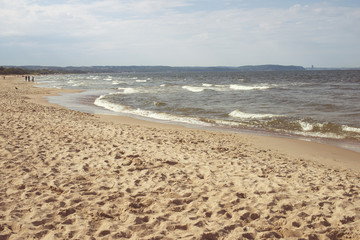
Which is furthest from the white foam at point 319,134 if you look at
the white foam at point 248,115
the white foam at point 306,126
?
the white foam at point 248,115

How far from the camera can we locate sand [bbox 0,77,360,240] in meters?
4.15

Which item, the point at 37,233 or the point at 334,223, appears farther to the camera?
the point at 334,223

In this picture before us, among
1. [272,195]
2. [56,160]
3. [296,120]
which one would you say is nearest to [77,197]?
[56,160]

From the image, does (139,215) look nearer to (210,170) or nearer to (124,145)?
(210,170)

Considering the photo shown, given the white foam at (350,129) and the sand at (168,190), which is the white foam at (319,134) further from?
the sand at (168,190)

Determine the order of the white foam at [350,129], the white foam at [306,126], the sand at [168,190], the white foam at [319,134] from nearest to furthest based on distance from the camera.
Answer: the sand at [168,190] → the white foam at [319,134] → the white foam at [350,129] → the white foam at [306,126]

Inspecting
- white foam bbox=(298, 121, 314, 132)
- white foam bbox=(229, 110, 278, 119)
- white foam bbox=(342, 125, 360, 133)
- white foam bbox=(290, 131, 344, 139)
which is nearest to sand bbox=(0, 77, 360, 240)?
white foam bbox=(290, 131, 344, 139)

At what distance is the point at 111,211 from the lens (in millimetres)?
4625

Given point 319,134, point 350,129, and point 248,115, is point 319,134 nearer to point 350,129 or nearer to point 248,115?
point 350,129

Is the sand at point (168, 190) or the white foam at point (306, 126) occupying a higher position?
the white foam at point (306, 126)

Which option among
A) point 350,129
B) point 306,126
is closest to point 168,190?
point 306,126

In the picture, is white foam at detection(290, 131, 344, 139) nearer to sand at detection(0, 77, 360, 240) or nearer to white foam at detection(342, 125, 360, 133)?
white foam at detection(342, 125, 360, 133)

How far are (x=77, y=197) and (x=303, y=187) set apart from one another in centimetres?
427

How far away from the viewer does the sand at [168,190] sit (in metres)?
4.15
